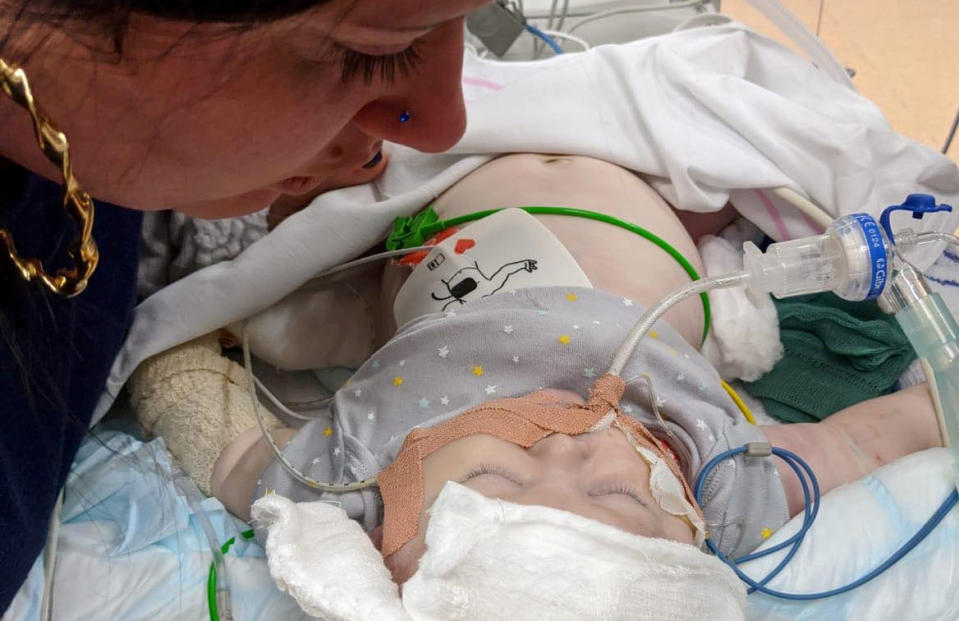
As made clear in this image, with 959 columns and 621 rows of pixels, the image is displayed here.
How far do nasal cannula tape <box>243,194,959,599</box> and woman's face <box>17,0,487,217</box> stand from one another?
40 centimetres

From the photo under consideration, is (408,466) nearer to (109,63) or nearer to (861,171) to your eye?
(109,63)

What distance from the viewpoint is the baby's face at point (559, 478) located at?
0.75 metres

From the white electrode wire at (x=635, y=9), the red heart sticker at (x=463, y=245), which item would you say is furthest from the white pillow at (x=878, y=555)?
the white electrode wire at (x=635, y=9)

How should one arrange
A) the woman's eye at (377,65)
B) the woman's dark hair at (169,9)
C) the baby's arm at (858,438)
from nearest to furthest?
1. the woman's dark hair at (169,9)
2. the woman's eye at (377,65)
3. the baby's arm at (858,438)

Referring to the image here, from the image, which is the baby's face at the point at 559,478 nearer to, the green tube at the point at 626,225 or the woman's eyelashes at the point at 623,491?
the woman's eyelashes at the point at 623,491

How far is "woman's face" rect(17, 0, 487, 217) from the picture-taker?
0.47 m

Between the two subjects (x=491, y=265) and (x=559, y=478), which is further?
(x=491, y=265)

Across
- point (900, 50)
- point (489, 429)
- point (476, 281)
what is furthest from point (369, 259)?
point (900, 50)

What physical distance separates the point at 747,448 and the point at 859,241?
0.25m

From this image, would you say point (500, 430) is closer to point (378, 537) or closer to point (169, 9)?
point (378, 537)

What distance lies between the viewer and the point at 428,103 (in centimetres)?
67

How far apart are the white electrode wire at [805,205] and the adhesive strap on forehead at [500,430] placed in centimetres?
48

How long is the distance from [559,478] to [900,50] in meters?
1.67

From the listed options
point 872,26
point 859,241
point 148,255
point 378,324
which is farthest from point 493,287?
point 872,26
